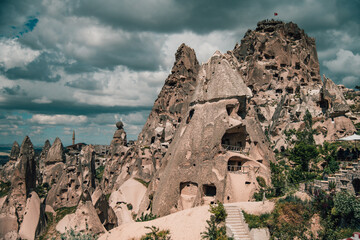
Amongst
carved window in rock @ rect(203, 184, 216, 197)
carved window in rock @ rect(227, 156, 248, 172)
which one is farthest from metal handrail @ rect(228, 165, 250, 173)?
carved window in rock @ rect(203, 184, 216, 197)

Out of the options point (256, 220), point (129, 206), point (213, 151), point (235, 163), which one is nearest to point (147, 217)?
point (213, 151)

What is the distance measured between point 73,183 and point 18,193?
13.2m

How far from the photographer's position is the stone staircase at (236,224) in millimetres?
16016

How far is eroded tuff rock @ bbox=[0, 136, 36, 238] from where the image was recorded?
2309 cm

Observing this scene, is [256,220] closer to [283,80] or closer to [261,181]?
[261,181]

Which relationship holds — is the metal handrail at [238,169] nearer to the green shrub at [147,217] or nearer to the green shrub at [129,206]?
the green shrub at [147,217]

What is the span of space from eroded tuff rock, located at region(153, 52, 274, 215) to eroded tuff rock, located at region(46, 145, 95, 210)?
15.0 metres

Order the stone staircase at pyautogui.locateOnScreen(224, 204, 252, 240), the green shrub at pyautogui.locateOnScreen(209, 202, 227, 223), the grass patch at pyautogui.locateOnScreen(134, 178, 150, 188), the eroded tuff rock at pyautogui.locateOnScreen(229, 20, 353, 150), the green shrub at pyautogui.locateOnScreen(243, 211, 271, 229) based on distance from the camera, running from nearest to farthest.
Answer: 1. the stone staircase at pyautogui.locateOnScreen(224, 204, 252, 240)
2. the green shrub at pyautogui.locateOnScreen(243, 211, 271, 229)
3. the green shrub at pyautogui.locateOnScreen(209, 202, 227, 223)
4. the grass patch at pyautogui.locateOnScreen(134, 178, 150, 188)
5. the eroded tuff rock at pyautogui.locateOnScreen(229, 20, 353, 150)

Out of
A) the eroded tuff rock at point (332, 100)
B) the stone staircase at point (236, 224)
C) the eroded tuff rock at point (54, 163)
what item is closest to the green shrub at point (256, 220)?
the stone staircase at point (236, 224)

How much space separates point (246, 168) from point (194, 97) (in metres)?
8.83

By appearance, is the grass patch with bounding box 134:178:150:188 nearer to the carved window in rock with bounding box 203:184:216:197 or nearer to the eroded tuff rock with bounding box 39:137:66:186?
the carved window in rock with bounding box 203:184:216:197

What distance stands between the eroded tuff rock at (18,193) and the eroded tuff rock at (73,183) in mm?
8670

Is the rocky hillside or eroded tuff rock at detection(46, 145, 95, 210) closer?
the rocky hillside

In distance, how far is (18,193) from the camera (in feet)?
80.3
